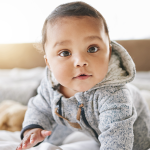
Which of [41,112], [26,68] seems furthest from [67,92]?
[26,68]

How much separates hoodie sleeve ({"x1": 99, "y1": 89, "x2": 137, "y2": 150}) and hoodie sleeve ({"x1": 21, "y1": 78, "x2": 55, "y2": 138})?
0.94 feet

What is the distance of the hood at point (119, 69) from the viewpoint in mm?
588

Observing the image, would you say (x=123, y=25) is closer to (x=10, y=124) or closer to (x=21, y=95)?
(x=21, y=95)

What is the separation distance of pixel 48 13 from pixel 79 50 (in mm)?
1559

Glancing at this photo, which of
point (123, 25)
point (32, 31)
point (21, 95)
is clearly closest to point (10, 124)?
point (21, 95)

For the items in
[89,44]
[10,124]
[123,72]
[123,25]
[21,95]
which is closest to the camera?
[89,44]

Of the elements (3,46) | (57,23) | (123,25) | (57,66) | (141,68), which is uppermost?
(57,23)

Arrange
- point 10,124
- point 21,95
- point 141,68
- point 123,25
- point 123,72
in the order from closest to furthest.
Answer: point 123,72, point 10,124, point 21,95, point 141,68, point 123,25

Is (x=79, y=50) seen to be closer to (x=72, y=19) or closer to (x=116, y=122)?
(x=72, y=19)

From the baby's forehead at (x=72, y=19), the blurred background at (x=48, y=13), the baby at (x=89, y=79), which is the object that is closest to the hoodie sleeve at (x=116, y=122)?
the baby at (x=89, y=79)

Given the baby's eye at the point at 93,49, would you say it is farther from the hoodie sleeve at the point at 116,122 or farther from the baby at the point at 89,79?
the hoodie sleeve at the point at 116,122

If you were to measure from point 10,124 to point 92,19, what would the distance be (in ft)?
2.52

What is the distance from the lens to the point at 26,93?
4.15 ft

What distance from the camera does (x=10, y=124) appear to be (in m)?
0.96
